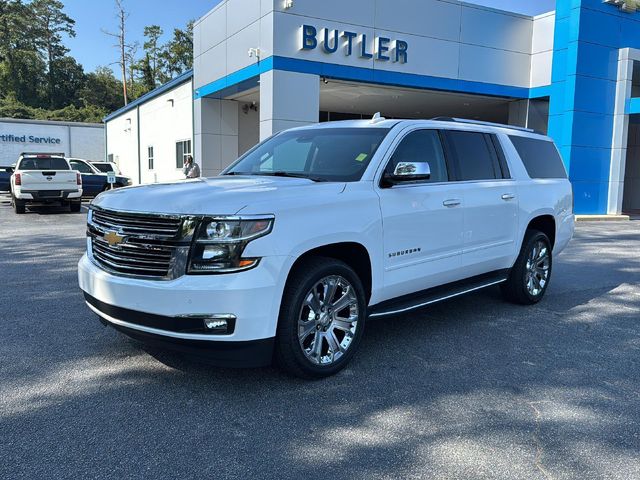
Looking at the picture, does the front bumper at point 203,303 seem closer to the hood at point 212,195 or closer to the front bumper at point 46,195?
the hood at point 212,195

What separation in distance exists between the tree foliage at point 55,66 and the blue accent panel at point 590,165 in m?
60.9

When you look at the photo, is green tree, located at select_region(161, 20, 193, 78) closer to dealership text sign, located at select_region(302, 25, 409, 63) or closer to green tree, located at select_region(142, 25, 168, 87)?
green tree, located at select_region(142, 25, 168, 87)

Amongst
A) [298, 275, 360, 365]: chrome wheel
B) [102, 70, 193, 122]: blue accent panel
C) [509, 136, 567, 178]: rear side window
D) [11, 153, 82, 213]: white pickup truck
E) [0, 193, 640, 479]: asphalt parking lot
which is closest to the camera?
[0, 193, 640, 479]: asphalt parking lot

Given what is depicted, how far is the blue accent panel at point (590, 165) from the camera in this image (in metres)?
18.4

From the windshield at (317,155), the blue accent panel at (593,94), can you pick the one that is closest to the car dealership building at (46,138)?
the blue accent panel at (593,94)

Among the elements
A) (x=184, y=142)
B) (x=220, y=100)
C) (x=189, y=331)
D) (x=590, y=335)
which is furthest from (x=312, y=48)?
(x=189, y=331)

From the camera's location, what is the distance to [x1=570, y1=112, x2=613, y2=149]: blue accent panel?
18203 millimetres

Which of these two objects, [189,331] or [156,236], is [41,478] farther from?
[156,236]

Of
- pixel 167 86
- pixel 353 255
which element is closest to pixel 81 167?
pixel 167 86

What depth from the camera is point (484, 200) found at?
5457 millimetres

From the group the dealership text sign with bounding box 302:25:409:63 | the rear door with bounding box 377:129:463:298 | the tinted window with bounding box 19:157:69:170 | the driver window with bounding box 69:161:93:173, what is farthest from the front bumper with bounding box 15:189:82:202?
the rear door with bounding box 377:129:463:298

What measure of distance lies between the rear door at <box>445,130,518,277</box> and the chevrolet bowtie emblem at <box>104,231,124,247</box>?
3062 millimetres

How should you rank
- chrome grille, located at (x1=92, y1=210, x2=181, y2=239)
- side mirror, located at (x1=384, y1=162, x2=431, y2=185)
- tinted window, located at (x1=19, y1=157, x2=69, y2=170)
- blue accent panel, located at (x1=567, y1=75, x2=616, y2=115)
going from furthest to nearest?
blue accent panel, located at (x1=567, y1=75, x2=616, y2=115) < tinted window, located at (x1=19, y1=157, x2=69, y2=170) < side mirror, located at (x1=384, y1=162, x2=431, y2=185) < chrome grille, located at (x1=92, y1=210, x2=181, y2=239)

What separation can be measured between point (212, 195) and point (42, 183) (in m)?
14.9
